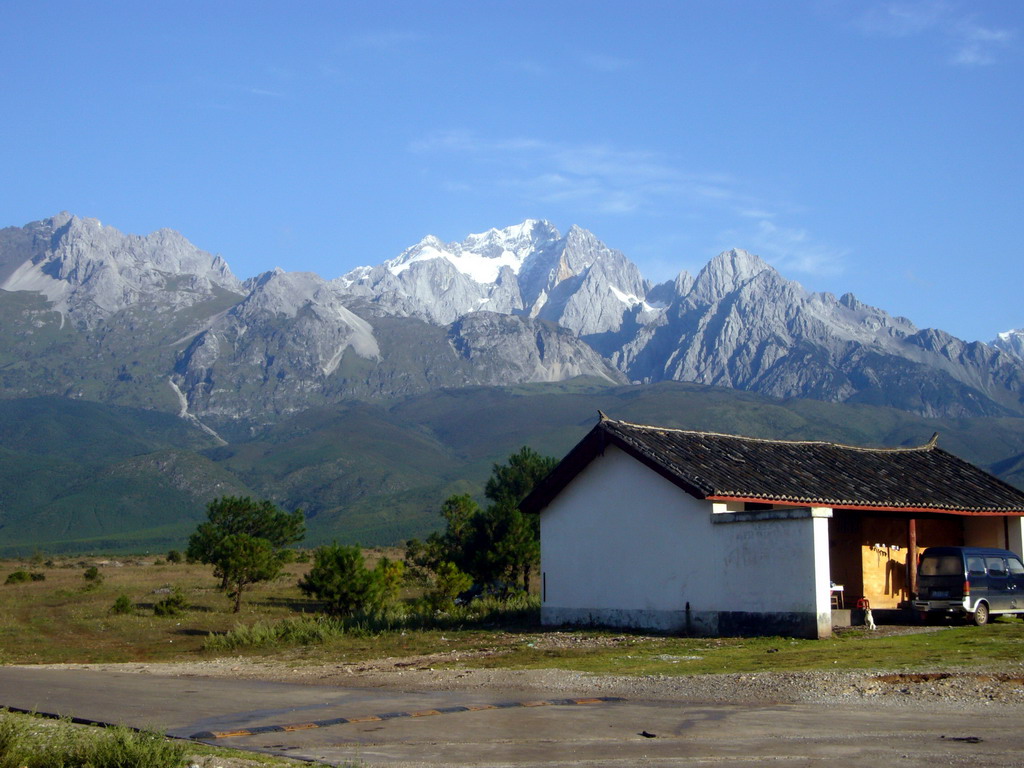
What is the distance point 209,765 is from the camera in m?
9.65

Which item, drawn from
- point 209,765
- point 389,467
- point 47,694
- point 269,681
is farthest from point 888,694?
point 389,467

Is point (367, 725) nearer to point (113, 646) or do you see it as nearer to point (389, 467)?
point (113, 646)

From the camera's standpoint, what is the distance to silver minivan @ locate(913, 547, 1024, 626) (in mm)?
23438

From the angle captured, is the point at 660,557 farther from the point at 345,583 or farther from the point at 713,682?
the point at 345,583

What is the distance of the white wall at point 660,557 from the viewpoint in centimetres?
2241

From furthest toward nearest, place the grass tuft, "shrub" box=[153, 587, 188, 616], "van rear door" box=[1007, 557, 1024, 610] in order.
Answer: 1. "shrub" box=[153, 587, 188, 616]
2. "van rear door" box=[1007, 557, 1024, 610]
3. the grass tuft

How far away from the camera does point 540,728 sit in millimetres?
11844

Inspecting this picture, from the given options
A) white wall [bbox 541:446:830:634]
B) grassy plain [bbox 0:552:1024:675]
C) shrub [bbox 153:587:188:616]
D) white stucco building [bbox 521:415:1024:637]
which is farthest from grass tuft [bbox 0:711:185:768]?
shrub [bbox 153:587:188:616]

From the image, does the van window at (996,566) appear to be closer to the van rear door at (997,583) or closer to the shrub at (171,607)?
the van rear door at (997,583)

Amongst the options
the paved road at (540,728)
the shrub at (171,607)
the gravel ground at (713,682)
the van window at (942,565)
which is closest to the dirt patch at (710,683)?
the gravel ground at (713,682)

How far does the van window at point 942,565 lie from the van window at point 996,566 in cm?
92

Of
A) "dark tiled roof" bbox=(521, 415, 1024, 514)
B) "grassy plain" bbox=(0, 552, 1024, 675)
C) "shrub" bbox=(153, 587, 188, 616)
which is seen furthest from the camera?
"shrub" bbox=(153, 587, 188, 616)

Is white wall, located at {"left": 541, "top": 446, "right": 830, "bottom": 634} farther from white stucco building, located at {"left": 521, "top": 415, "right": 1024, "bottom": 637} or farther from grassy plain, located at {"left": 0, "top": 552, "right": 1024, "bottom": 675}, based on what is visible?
grassy plain, located at {"left": 0, "top": 552, "right": 1024, "bottom": 675}

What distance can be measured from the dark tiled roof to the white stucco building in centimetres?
5
